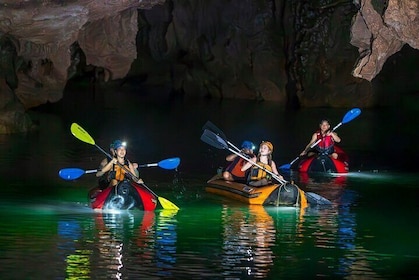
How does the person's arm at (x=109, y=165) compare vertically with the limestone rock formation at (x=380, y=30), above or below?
below

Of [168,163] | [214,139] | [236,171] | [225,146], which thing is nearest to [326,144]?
[236,171]

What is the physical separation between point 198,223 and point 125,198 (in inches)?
51.5

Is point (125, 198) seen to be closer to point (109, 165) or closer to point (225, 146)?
point (109, 165)

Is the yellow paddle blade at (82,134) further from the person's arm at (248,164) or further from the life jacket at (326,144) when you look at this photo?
the life jacket at (326,144)

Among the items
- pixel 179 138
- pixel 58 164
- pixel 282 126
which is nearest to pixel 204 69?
pixel 282 126

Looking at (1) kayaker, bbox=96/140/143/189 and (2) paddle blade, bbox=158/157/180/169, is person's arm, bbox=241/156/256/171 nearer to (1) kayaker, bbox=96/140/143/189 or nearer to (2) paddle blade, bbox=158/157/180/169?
(2) paddle blade, bbox=158/157/180/169

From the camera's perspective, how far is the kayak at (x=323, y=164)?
2211cm

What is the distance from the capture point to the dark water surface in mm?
12734

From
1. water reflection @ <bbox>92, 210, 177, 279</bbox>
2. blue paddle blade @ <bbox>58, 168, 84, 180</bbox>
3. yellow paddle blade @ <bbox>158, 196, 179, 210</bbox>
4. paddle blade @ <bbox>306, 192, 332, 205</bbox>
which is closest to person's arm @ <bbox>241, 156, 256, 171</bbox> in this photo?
paddle blade @ <bbox>306, 192, 332, 205</bbox>

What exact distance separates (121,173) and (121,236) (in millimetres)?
2503

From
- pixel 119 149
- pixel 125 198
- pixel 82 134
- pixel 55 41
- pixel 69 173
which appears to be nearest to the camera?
pixel 125 198

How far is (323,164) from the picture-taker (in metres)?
22.1

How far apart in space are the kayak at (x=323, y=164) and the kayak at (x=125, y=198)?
6.27 meters

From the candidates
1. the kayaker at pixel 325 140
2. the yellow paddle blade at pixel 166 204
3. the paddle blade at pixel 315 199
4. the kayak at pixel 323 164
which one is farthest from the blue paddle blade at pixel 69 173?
the kayaker at pixel 325 140
